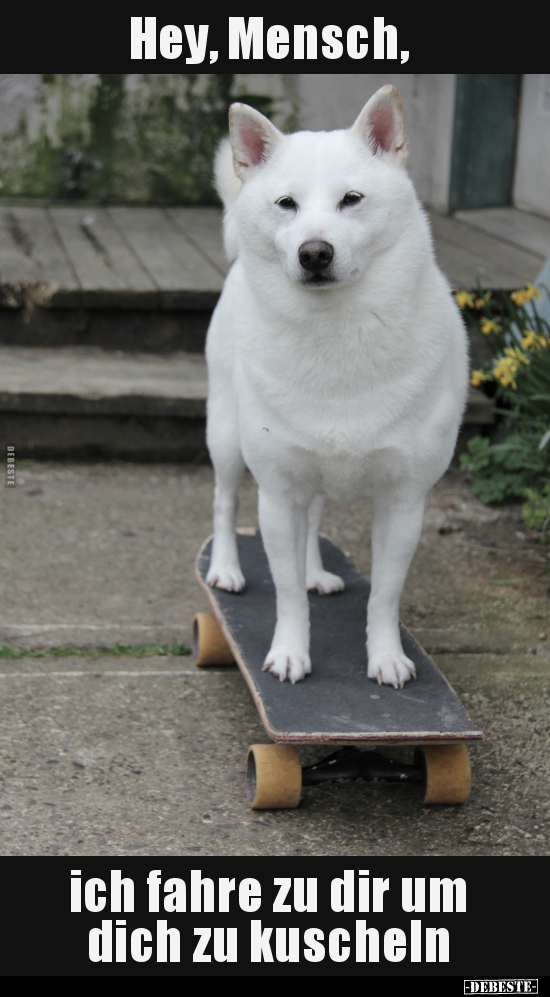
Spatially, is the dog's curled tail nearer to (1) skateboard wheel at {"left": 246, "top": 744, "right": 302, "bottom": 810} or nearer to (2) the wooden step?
(1) skateboard wheel at {"left": 246, "top": 744, "right": 302, "bottom": 810}

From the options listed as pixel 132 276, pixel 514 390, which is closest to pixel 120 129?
pixel 132 276

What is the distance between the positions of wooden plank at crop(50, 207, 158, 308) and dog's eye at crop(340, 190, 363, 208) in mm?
2491

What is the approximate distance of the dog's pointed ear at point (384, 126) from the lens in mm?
2113

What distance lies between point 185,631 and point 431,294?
1315mm

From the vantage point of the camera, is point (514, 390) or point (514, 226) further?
point (514, 226)

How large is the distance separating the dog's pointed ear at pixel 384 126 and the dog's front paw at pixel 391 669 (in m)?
1.07

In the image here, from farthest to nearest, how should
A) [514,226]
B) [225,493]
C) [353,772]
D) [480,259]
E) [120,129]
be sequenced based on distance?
[120,129]
[514,226]
[480,259]
[225,493]
[353,772]

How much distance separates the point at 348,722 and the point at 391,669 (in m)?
0.24

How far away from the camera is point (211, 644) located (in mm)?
2867

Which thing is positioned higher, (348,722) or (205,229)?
(205,229)

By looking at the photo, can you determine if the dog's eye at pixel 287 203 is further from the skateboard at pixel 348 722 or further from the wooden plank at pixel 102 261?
the wooden plank at pixel 102 261

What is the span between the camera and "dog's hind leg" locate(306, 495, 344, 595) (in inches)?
116

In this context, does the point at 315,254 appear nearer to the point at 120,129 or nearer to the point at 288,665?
the point at 288,665

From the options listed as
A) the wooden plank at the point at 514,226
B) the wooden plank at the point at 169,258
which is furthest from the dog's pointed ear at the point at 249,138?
the wooden plank at the point at 514,226
